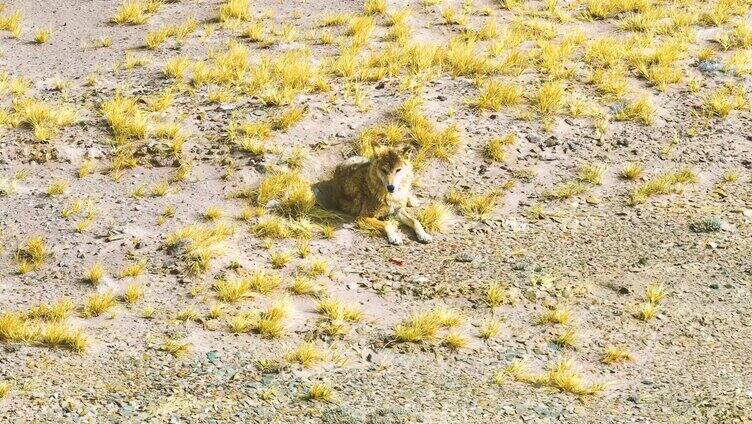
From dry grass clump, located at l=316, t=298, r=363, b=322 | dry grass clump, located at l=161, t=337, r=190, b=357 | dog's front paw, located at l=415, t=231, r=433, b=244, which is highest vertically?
dry grass clump, located at l=161, t=337, r=190, b=357

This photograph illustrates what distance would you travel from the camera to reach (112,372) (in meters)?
8.84

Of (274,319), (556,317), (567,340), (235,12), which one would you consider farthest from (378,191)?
(235,12)

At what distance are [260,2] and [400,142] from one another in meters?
6.93

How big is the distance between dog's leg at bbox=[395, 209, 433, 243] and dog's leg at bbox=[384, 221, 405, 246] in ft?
0.62

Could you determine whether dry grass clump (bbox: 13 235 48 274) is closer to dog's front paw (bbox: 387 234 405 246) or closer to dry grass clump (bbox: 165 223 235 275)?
dry grass clump (bbox: 165 223 235 275)

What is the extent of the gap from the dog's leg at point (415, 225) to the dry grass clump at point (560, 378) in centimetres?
292

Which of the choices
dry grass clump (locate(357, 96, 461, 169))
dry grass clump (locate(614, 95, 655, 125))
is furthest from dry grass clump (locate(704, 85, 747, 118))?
dry grass clump (locate(357, 96, 461, 169))

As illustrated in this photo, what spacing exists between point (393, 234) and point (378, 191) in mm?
616

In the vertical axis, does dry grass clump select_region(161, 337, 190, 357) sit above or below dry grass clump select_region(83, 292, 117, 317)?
below

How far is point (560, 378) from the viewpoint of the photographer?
29.5ft

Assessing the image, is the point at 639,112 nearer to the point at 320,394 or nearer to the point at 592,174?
the point at 592,174

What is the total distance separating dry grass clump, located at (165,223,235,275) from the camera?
1080cm

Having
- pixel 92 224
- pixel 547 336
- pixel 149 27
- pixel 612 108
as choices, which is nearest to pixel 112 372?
pixel 92 224

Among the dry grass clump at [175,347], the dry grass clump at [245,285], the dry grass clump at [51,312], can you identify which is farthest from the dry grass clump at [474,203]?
the dry grass clump at [51,312]
